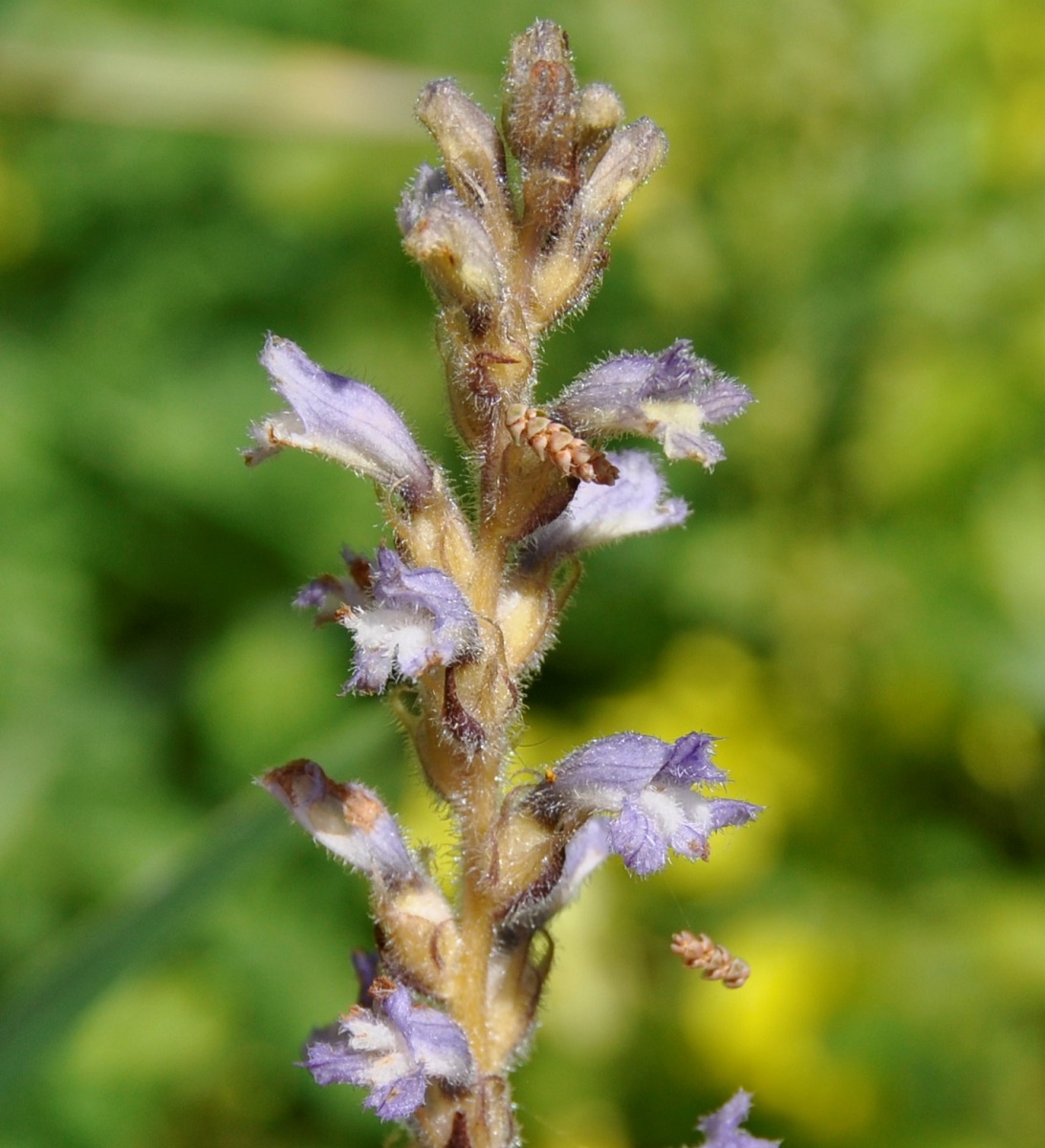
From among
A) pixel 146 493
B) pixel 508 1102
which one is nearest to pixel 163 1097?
pixel 146 493

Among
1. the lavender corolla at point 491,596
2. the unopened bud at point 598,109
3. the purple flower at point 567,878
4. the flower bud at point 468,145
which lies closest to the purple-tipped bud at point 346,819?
the lavender corolla at point 491,596

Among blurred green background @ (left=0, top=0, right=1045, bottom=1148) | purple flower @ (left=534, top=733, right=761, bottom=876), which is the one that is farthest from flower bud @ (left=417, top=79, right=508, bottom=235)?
blurred green background @ (left=0, top=0, right=1045, bottom=1148)

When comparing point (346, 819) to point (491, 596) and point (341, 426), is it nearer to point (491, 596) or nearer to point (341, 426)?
point (491, 596)

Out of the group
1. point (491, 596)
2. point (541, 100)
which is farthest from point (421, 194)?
point (491, 596)

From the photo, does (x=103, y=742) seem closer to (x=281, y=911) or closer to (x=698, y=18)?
(x=281, y=911)

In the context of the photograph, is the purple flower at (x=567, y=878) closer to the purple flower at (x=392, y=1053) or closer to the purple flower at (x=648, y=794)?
the purple flower at (x=648, y=794)

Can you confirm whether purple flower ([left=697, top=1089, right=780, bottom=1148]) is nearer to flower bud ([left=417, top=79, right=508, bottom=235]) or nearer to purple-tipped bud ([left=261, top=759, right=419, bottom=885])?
purple-tipped bud ([left=261, top=759, right=419, bottom=885])
